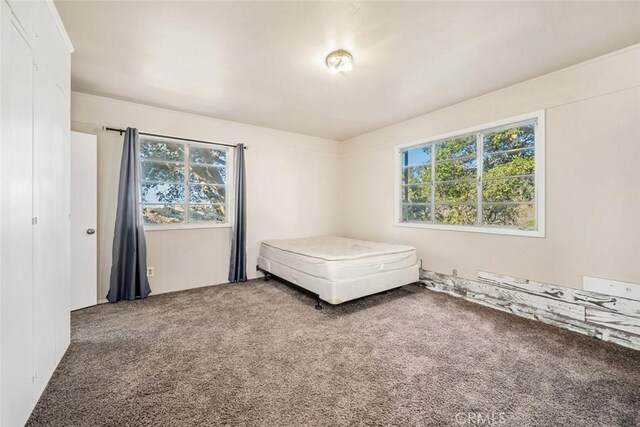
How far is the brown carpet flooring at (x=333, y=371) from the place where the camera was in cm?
150

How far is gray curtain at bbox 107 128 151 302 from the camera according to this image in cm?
325

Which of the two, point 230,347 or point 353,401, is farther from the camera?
point 230,347

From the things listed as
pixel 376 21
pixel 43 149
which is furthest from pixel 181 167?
pixel 376 21

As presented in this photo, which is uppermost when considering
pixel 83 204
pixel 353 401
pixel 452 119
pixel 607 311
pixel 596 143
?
pixel 452 119

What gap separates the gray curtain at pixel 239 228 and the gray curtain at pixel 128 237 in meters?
1.15

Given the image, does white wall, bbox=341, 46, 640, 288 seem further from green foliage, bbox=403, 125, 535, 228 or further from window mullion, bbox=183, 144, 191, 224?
window mullion, bbox=183, 144, 191, 224

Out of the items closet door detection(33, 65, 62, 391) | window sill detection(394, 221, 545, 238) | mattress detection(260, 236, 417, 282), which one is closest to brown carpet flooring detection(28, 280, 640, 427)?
closet door detection(33, 65, 62, 391)

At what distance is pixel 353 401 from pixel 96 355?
200cm

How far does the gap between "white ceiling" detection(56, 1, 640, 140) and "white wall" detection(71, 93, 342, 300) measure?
319 millimetres

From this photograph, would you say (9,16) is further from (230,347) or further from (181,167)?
(181,167)

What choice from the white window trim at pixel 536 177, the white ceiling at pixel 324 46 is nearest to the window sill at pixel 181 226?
the white ceiling at pixel 324 46

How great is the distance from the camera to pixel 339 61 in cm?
238

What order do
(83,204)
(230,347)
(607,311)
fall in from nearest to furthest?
(230,347) < (607,311) < (83,204)

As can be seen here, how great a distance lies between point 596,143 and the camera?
97.3 inches
